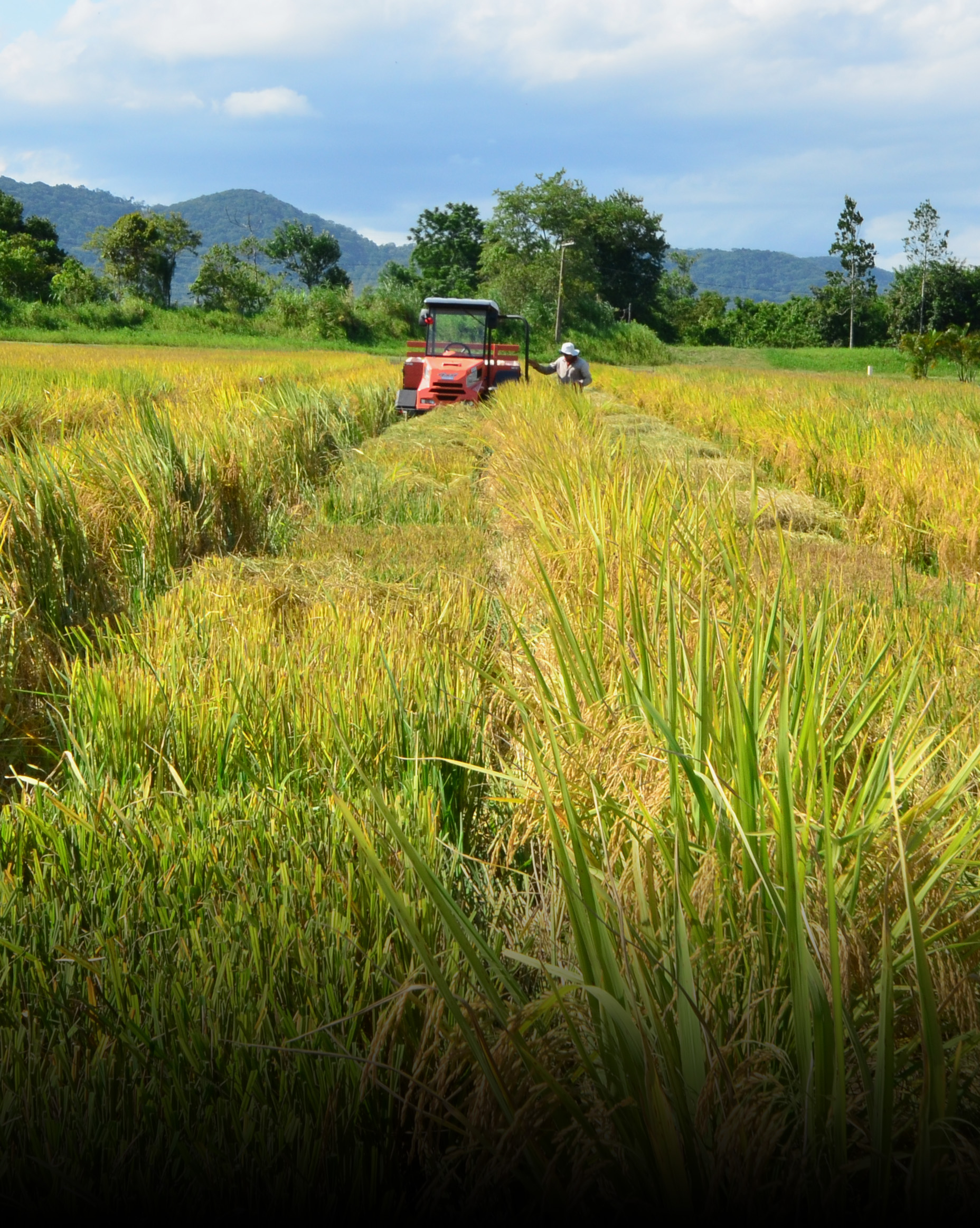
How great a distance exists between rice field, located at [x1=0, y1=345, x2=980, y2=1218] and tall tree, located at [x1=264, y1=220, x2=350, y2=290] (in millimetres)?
81140

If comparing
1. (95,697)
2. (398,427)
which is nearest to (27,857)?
(95,697)

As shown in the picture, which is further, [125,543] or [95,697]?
[125,543]

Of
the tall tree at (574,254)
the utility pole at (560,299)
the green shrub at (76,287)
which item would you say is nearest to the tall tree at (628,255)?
the tall tree at (574,254)

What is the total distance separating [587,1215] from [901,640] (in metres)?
2.45

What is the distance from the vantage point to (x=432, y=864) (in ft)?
6.30

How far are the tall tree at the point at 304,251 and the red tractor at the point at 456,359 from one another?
68728 mm

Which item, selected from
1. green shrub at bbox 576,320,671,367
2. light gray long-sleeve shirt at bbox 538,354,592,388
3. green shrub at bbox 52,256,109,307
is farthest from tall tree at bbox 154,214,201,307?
light gray long-sleeve shirt at bbox 538,354,592,388

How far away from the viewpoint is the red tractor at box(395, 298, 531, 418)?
44.8 ft

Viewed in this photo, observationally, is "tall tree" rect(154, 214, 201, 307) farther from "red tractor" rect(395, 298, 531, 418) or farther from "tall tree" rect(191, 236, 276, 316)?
"red tractor" rect(395, 298, 531, 418)

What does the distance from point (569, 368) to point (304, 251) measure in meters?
73.9

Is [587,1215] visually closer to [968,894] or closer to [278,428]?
[968,894]

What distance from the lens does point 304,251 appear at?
8156cm

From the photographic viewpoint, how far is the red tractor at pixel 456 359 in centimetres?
1366

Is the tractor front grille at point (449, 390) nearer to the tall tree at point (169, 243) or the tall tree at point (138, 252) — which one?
the tall tree at point (138, 252)
